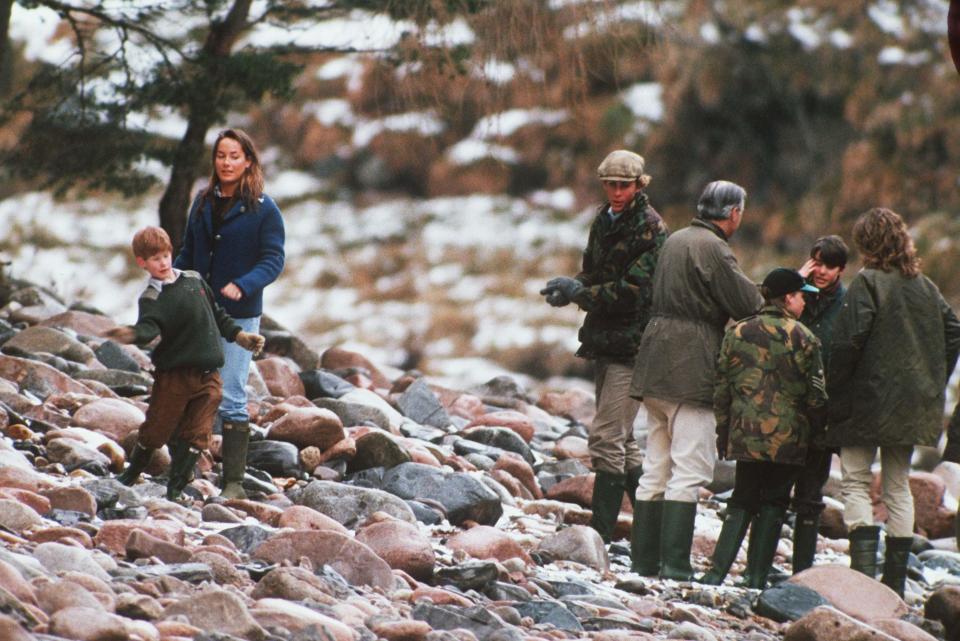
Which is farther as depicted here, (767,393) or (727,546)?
(727,546)

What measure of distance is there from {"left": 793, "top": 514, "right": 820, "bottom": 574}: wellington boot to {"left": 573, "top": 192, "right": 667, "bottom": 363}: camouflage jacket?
45.6 inches

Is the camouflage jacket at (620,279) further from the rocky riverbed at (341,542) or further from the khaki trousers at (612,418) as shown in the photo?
the rocky riverbed at (341,542)

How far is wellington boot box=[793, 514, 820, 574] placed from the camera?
7.13 meters

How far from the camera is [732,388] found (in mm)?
6562

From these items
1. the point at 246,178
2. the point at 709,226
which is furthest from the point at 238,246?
the point at 709,226

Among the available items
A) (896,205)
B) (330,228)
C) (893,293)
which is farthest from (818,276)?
(330,228)

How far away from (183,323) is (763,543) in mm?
2845

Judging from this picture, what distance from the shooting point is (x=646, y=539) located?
6.81 m

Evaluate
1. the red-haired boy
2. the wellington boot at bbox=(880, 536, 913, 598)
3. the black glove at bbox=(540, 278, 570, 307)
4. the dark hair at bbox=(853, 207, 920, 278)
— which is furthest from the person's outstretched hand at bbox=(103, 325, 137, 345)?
the wellington boot at bbox=(880, 536, 913, 598)

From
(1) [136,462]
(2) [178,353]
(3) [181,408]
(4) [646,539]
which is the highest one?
(2) [178,353]

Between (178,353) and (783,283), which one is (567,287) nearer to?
(783,283)

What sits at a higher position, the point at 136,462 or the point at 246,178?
the point at 246,178

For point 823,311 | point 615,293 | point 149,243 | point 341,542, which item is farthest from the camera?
point 823,311

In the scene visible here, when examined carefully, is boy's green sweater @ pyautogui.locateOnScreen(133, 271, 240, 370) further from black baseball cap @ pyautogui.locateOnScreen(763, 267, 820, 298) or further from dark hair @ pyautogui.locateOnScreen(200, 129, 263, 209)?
black baseball cap @ pyautogui.locateOnScreen(763, 267, 820, 298)
